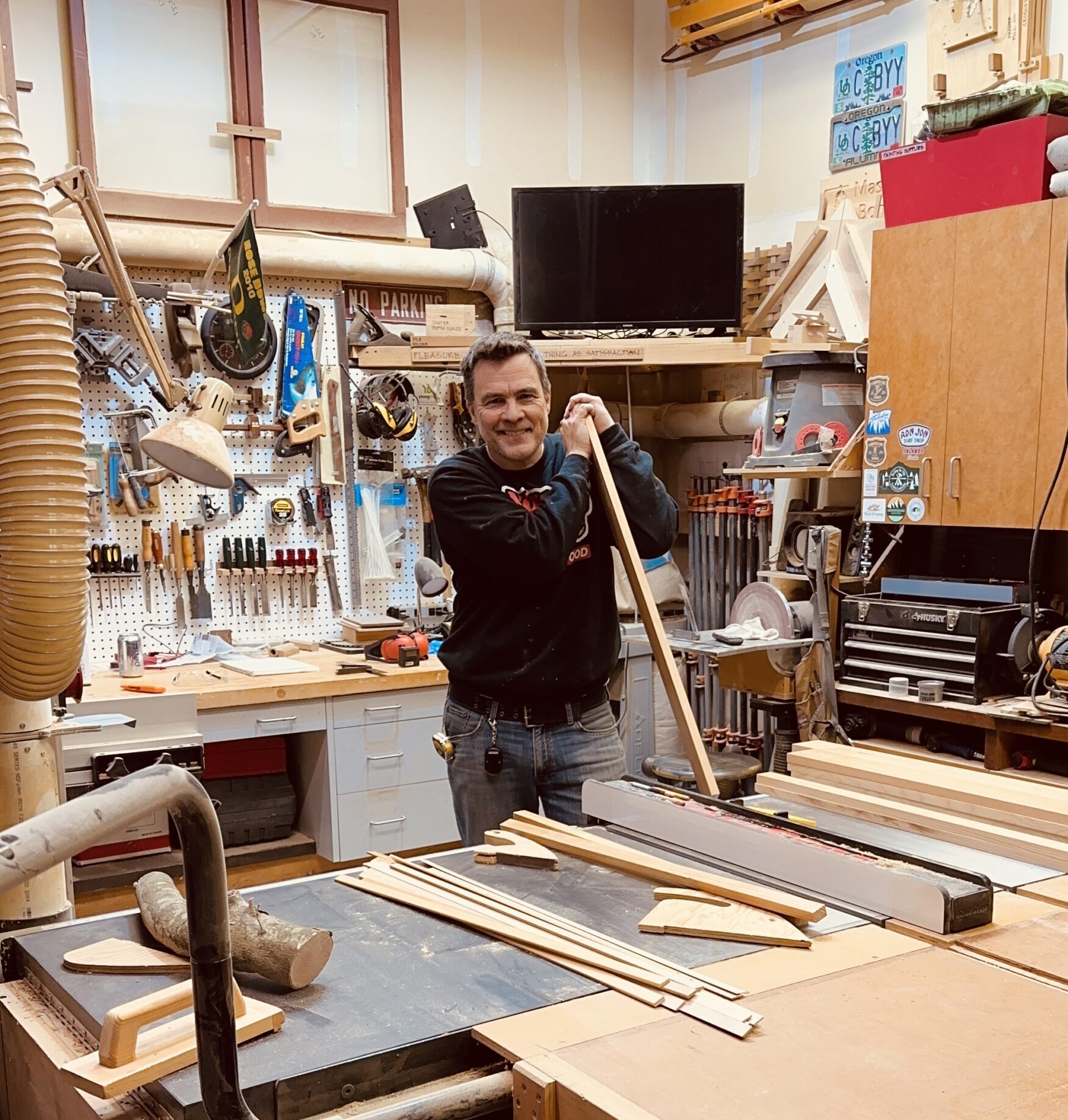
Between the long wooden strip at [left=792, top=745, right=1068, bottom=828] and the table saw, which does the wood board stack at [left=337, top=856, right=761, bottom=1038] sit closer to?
the table saw

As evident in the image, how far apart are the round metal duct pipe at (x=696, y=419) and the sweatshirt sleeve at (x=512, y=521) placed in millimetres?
1859

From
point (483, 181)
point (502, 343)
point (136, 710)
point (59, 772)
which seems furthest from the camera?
point (483, 181)

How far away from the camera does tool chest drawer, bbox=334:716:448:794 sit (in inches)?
136

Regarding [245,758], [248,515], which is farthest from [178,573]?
[245,758]

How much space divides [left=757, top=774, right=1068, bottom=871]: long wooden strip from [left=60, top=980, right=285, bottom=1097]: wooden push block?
109 centimetres

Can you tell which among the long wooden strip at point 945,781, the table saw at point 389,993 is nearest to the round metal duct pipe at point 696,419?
the long wooden strip at point 945,781

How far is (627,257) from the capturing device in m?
3.95

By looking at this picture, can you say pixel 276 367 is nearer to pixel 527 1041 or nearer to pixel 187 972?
pixel 187 972

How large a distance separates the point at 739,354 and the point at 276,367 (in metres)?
1.60

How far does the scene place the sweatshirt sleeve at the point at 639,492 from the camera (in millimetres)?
2242

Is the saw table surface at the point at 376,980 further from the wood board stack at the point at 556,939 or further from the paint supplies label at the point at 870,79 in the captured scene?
the paint supplies label at the point at 870,79

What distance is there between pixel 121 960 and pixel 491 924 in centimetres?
43

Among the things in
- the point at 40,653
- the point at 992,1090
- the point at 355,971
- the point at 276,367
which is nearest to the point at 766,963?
the point at 992,1090

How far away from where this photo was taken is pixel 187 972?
1.30 metres
